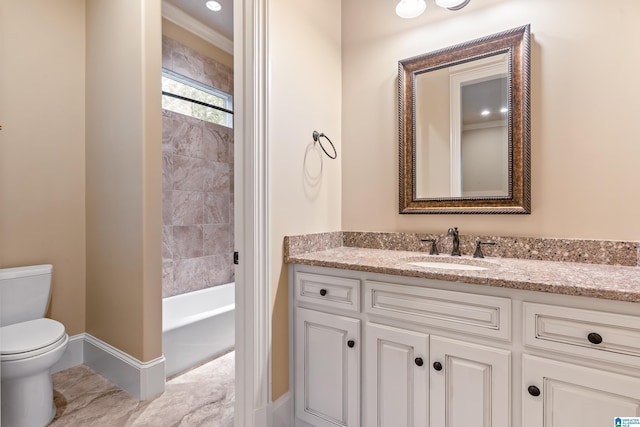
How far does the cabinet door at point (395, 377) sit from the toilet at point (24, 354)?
61.9 inches

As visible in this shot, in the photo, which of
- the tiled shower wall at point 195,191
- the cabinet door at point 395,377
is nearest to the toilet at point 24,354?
the tiled shower wall at point 195,191

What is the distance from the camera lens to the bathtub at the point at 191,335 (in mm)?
2033

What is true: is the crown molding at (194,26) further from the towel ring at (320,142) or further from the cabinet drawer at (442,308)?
the cabinet drawer at (442,308)

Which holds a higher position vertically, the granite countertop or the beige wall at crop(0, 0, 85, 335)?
the beige wall at crop(0, 0, 85, 335)

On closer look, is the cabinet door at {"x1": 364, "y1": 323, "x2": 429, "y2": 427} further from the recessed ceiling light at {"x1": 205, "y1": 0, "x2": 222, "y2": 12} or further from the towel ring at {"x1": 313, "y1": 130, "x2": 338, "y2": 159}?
the recessed ceiling light at {"x1": 205, "y1": 0, "x2": 222, "y2": 12}

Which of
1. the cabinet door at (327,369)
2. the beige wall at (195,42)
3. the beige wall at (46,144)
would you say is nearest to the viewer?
the cabinet door at (327,369)

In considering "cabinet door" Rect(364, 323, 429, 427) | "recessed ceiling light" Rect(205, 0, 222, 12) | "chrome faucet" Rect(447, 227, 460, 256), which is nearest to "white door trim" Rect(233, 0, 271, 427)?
"cabinet door" Rect(364, 323, 429, 427)

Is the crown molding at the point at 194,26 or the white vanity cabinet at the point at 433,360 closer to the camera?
the white vanity cabinet at the point at 433,360

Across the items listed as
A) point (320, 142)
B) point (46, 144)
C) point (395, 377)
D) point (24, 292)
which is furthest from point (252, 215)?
point (46, 144)

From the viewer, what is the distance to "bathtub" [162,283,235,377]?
2.03 meters

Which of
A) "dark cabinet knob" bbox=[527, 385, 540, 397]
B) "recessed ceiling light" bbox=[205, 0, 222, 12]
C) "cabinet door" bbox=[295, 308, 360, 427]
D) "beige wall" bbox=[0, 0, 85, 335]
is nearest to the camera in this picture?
"dark cabinet knob" bbox=[527, 385, 540, 397]

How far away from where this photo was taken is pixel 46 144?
2068mm

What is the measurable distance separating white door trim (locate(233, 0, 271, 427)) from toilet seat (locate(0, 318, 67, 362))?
0.98m

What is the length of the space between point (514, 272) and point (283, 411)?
1222 millimetres
